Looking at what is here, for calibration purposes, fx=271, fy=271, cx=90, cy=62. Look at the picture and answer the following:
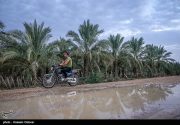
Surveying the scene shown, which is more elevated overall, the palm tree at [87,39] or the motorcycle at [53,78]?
the palm tree at [87,39]

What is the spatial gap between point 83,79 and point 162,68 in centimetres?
1999

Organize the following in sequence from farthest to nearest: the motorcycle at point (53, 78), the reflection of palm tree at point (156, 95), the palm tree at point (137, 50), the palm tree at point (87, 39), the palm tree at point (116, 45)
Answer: the palm tree at point (137, 50) → the palm tree at point (116, 45) → the palm tree at point (87, 39) → the motorcycle at point (53, 78) → the reflection of palm tree at point (156, 95)

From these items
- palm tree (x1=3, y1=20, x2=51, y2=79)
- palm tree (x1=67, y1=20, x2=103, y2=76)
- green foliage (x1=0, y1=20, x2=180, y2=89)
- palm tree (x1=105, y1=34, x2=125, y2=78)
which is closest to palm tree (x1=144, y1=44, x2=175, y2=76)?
green foliage (x1=0, y1=20, x2=180, y2=89)

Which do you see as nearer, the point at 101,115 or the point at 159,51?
the point at 101,115

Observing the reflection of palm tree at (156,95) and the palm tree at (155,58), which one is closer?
the reflection of palm tree at (156,95)

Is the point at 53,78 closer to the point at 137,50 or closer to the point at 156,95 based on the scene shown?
the point at 156,95

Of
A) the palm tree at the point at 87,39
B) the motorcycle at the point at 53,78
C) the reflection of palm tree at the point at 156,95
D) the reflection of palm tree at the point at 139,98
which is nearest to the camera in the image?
the reflection of palm tree at the point at 139,98

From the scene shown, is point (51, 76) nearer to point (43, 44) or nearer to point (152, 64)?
A: point (43, 44)

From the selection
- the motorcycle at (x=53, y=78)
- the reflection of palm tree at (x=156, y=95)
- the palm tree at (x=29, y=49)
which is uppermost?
the palm tree at (x=29, y=49)

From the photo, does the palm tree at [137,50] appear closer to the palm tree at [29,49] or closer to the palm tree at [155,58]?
the palm tree at [155,58]

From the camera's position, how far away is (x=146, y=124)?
429 cm

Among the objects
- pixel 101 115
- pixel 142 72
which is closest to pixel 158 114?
pixel 101 115

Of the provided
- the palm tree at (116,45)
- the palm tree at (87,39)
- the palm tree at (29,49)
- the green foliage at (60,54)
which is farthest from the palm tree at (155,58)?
the palm tree at (29,49)

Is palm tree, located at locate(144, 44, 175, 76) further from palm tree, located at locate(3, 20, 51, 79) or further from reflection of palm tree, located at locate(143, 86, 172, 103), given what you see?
reflection of palm tree, located at locate(143, 86, 172, 103)
